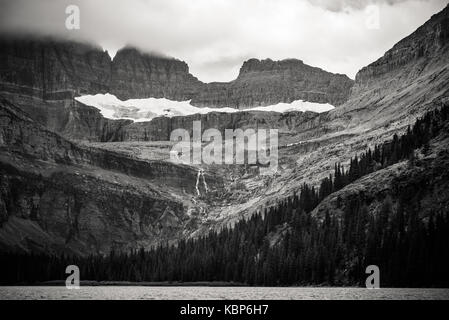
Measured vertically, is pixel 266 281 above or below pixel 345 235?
below

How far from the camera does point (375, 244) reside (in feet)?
564

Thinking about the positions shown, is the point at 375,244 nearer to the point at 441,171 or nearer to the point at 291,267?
the point at 291,267

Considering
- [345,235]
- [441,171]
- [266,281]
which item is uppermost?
[441,171]
